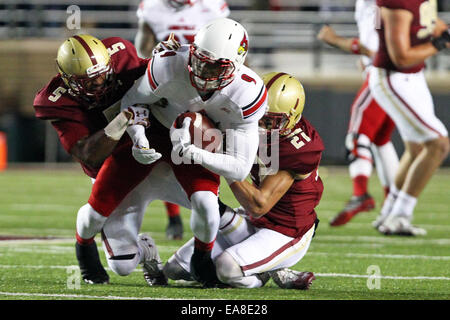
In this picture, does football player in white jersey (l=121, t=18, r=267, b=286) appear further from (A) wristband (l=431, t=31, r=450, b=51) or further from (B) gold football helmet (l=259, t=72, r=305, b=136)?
(A) wristband (l=431, t=31, r=450, b=51)

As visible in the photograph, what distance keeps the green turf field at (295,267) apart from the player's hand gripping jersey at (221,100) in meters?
0.55

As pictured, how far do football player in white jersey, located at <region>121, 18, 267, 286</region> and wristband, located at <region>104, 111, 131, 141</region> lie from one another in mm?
47

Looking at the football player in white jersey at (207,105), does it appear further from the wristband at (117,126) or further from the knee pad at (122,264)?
the knee pad at (122,264)

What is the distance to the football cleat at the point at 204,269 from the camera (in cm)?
404

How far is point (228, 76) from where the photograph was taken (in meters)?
3.79

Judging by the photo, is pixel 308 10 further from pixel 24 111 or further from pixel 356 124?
pixel 356 124

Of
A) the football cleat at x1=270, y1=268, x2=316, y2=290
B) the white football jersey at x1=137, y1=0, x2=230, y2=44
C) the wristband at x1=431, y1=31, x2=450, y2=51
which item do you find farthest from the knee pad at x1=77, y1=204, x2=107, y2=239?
the wristband at x1=431, y1=31, x2=450, y2=51

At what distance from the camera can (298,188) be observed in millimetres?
4199

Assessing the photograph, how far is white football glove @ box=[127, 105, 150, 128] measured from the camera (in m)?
3.89

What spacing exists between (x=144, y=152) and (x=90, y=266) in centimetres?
64

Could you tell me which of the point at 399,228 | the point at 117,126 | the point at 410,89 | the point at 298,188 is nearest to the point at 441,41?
the point at 410,89

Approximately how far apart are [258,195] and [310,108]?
8.59 meters

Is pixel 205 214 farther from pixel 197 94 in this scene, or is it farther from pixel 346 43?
pixel 346 43
